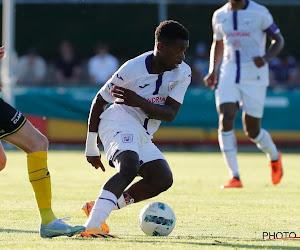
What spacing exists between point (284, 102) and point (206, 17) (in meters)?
8.18

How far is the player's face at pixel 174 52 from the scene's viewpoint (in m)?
6.37

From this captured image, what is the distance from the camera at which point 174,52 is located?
640cm

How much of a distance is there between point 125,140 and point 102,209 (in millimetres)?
720

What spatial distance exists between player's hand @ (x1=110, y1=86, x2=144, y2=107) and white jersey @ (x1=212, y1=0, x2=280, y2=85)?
4.67 metres

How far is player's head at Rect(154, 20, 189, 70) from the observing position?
637cm

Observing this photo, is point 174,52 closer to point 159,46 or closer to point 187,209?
point 159,46

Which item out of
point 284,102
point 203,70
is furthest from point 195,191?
point 203,70

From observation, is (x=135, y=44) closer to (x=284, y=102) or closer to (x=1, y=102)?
(x=284, y=102)

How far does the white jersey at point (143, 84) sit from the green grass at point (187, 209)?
963 millimetres

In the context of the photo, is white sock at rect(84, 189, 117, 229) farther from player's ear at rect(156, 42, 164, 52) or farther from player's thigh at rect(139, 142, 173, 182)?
player's ear at rect(156, 42, 164, 52)

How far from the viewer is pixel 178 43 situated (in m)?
6.37

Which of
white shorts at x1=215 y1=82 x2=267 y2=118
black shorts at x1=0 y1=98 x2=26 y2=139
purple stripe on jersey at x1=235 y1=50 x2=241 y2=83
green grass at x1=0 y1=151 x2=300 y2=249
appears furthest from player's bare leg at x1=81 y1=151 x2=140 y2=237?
purple stripe on jersey at x1=235 y1=50 x2=241 y2=83

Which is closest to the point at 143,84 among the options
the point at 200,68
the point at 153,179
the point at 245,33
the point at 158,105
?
the point at 158,105

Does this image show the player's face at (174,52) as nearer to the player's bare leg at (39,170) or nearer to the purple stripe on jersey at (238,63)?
the player's bare leg at (39,170)
